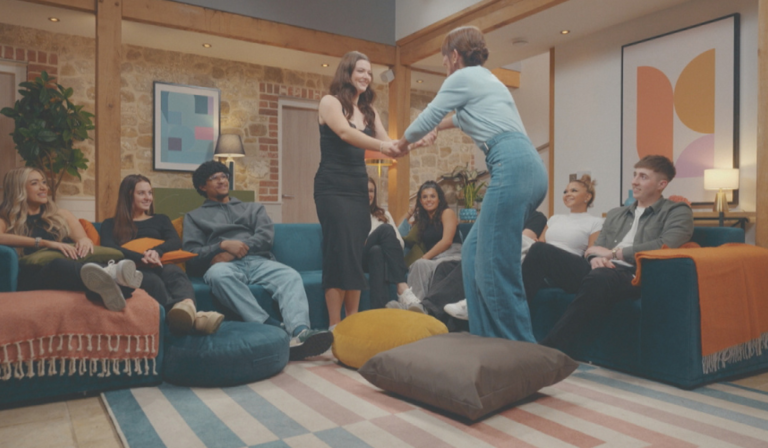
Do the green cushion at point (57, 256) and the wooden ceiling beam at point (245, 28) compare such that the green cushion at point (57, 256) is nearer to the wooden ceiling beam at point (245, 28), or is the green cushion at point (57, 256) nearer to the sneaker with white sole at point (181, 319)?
the sneaker with white sole at point (181, 319)

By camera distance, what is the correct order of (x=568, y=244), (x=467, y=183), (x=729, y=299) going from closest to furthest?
(x=729, y=299), (x=568, y=244), (x=467, y=183)

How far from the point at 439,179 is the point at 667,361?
5.93 meters

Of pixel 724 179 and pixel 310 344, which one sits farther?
pixel 724 179

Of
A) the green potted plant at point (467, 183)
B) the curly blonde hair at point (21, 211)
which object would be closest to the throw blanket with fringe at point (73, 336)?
the curly blonde hair at point (21, 211)

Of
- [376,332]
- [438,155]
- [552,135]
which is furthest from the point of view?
[438,155]

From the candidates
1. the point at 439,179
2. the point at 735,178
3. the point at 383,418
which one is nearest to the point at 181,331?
the point at 383,418

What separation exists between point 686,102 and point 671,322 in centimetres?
311

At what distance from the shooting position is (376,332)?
2.40 m

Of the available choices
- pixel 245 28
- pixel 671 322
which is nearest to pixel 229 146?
pixel 245 28

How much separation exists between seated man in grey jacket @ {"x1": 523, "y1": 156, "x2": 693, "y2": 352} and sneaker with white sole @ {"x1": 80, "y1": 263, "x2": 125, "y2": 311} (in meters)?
1.76

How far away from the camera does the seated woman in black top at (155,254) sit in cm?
223

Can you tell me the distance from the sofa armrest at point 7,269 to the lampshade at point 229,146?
159 inches

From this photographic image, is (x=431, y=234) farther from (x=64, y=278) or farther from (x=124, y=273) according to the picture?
(x=64, y=278)

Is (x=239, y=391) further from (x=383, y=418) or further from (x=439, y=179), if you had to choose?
(x=439, y=179)
